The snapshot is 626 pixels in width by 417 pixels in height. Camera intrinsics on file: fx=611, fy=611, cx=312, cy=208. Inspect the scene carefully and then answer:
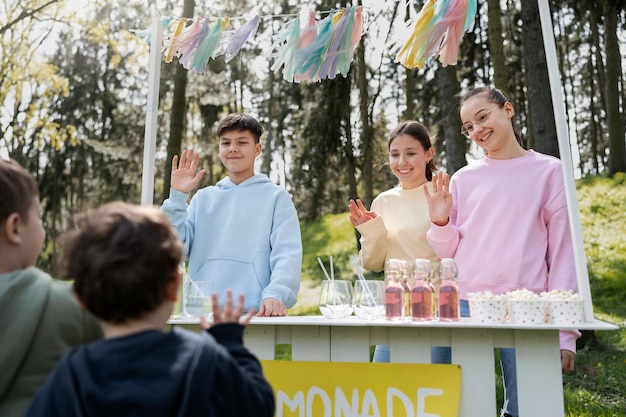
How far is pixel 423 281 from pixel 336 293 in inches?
13.5

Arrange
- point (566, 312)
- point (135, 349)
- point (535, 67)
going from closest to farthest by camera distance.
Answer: point (135, 349), point (566, 312), point (535, 67)

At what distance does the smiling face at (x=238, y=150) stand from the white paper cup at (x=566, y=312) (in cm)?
158

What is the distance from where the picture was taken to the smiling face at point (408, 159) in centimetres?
307

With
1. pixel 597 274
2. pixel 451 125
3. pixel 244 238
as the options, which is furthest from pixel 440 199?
pixel 597 274

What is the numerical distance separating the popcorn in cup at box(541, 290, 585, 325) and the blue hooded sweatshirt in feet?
3.62

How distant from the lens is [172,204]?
9.30ft

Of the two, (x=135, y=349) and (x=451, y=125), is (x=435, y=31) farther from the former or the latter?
(x=451, y=125)

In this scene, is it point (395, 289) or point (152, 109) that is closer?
point (395, 289)

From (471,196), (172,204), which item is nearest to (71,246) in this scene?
(172,204)

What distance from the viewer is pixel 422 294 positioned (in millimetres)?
2252

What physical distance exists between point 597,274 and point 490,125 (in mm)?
6005

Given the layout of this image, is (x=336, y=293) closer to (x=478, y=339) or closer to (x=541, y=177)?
(x=478, y=339)

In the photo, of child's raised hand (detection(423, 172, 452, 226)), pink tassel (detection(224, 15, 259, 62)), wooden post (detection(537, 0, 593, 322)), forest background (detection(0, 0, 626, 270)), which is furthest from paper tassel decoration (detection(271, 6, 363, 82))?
forest background (detection(0, 0, 626, 270))

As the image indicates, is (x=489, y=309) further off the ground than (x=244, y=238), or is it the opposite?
(x=244, y=238)
